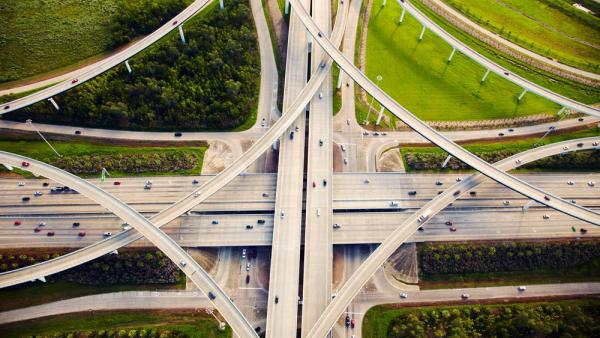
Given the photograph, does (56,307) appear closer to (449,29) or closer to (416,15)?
(416,15)

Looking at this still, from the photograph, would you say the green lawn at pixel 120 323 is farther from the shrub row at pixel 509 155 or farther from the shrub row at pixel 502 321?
the shrub row at pixel 509 155

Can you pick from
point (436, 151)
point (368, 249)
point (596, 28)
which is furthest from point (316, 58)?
point (596, 28)

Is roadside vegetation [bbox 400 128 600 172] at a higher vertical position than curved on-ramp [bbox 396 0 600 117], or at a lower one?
lower

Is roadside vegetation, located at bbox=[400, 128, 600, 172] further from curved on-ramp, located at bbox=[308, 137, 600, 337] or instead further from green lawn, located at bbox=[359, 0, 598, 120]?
green lawn, located at bbox=[359, 0, 598, 120]

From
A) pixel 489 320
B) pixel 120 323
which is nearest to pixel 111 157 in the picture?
pixel 120 323

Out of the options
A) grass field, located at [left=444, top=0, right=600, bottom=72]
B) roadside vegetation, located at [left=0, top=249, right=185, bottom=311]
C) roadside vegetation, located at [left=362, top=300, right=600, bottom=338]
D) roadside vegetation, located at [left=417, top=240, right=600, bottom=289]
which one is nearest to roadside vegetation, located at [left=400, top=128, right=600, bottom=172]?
roadside vegetation, located at [left=417, top=240, right=600, bottom=289]

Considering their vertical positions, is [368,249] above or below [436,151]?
below
